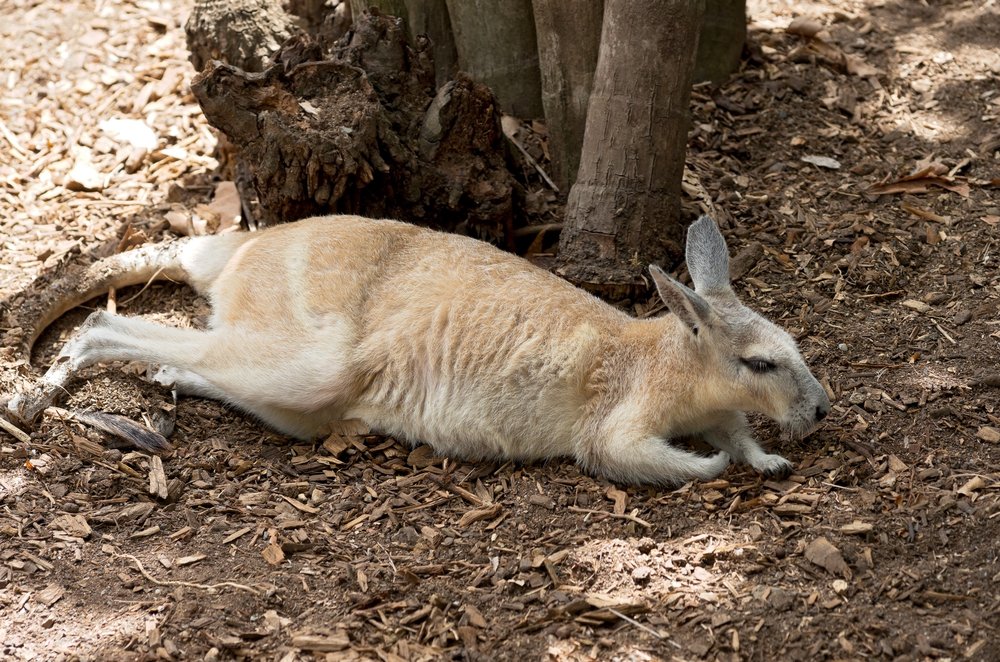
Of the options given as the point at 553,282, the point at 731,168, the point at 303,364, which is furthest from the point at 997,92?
the point at 303,364

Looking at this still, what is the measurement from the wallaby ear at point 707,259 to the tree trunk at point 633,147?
78 cm

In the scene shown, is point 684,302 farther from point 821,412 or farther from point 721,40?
point 721,40

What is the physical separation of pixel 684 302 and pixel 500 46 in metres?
3.14

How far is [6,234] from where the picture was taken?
7953 millimetres

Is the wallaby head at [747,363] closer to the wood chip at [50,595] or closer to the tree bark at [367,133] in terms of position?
the tree bark at [367,133]

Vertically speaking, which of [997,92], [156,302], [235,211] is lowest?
[156,302]

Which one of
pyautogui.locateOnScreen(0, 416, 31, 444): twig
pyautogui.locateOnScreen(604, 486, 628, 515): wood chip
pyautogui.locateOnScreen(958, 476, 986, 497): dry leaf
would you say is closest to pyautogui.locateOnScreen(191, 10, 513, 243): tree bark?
pyautogui.locateOnScreen(0, 416, 31, 444): twig

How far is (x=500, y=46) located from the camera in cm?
748

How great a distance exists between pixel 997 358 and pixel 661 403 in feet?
7.01

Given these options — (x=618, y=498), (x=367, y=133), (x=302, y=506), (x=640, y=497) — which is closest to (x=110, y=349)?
(x=302, y=506)

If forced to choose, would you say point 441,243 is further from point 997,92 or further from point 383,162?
point 997,92

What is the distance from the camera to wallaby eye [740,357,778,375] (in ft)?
17.9

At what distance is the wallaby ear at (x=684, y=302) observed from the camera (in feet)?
17.3

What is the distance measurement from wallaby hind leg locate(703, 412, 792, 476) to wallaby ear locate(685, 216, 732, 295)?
79 cm
